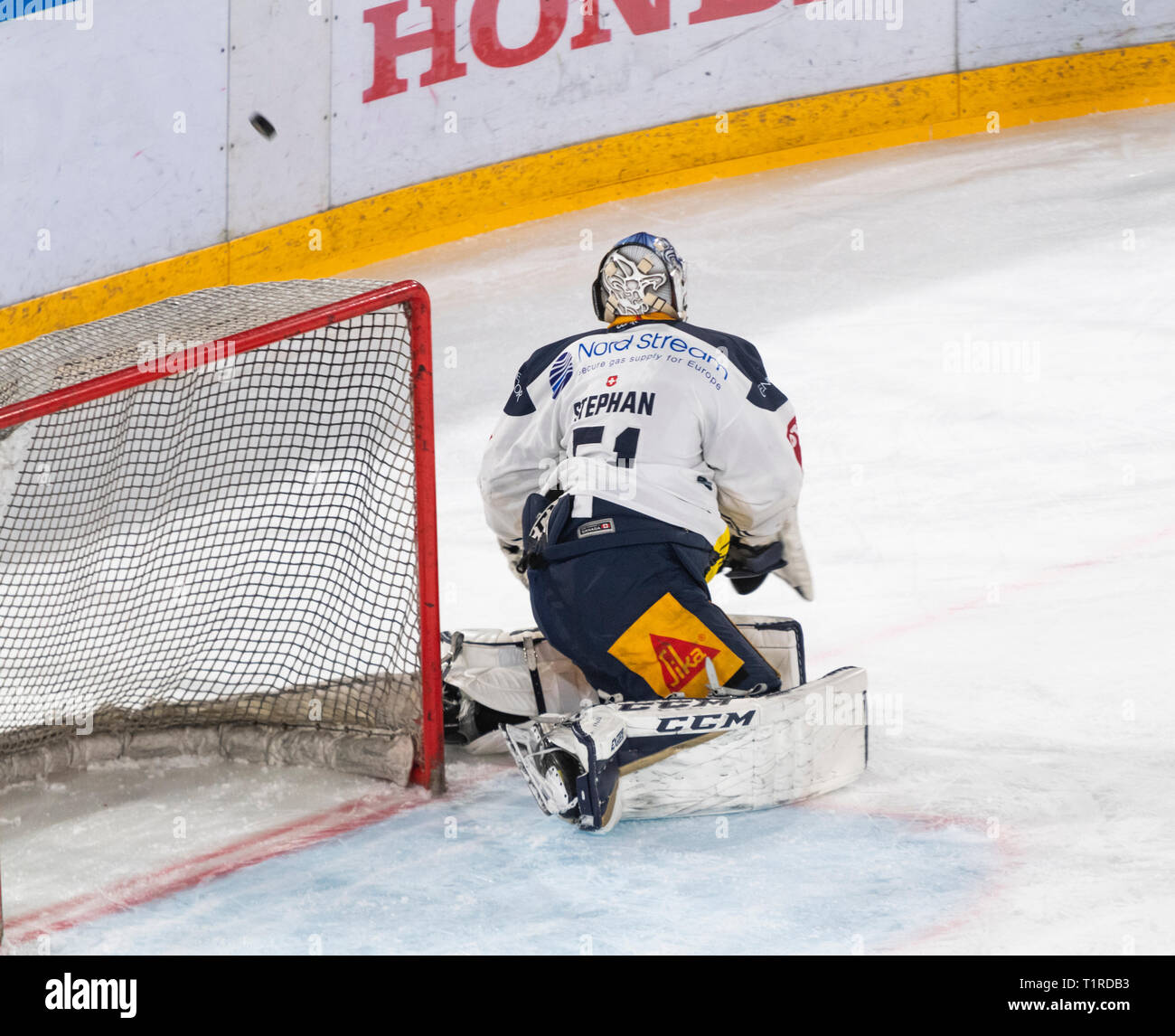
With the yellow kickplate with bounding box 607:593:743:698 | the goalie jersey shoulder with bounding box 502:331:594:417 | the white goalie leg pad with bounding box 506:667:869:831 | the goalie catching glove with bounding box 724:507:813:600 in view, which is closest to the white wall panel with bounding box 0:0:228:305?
the goalie jersey shoulder with bounding box 502:331:594:417

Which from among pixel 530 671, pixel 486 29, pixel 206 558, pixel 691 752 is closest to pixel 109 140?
pixel 486 29

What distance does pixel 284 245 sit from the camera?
21.6 ft

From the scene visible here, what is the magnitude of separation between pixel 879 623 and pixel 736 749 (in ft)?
3.92

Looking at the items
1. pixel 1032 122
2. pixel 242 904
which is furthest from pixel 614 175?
pixel 242 904

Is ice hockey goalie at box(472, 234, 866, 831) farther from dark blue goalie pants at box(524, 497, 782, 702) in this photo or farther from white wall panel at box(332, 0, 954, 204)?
white wall panel at box(332, 0, 954, 204)

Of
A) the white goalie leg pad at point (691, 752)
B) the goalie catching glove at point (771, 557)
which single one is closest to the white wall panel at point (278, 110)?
the goalie catching glove at point (771, 557)

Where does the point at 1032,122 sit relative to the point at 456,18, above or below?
below

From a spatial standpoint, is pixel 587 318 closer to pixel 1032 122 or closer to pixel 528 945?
pixel 1032 122

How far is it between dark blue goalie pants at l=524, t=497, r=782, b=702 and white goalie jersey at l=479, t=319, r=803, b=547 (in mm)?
45

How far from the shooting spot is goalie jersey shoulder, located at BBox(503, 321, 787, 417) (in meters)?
2.64

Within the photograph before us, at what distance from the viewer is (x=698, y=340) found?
2.64 metres

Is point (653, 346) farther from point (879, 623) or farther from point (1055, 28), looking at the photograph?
point (1055, 28)
